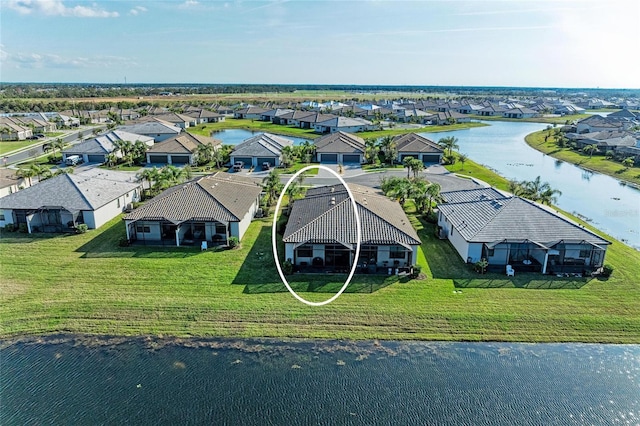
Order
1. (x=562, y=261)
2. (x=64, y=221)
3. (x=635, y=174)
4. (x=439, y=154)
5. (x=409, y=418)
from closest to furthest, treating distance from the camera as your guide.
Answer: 1. (x=409, y=418)
2. (x=562, y=261)
3. (x=64, y=221)
4. (x=635, y=174)
5. (x=439, y=154)

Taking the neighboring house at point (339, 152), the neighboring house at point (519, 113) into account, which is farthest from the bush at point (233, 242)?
the neighboring house at point (519, 113)

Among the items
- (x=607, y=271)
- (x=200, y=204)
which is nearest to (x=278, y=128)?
(x=200, y=204)

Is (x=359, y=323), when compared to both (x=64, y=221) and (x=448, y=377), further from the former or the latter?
Result: (x=64, y=221)

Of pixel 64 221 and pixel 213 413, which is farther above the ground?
pixel 64 221

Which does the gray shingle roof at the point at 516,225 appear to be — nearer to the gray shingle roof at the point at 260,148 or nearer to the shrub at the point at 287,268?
the shrub at the point at 287,268

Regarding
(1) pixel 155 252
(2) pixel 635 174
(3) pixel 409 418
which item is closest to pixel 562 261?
(3) pixel 409 418

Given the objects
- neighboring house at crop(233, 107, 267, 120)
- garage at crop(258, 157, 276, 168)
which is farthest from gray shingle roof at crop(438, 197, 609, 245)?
neighboring house at crop(233, 107, 267, 120)

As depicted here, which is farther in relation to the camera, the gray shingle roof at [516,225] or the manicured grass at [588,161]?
the manicured grass at [588,161]
